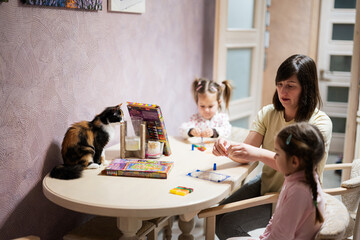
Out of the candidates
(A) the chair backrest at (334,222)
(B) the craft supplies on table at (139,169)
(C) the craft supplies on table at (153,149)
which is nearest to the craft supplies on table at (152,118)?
(C) the craft supplies on table at (153,149)

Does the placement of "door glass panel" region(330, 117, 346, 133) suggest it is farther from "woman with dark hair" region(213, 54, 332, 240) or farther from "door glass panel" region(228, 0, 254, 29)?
"woman with dark hair" region(213, 54, 332, 240)

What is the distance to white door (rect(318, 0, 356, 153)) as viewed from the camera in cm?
472

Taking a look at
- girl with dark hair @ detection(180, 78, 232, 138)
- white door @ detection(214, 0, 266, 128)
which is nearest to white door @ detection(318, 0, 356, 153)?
white door @ detection(214, 0, 266, 128)

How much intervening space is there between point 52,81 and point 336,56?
12.9 ft

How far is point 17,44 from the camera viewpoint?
1.64 meters

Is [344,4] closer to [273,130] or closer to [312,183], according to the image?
[273,130]

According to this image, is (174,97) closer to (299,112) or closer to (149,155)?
(149,155)

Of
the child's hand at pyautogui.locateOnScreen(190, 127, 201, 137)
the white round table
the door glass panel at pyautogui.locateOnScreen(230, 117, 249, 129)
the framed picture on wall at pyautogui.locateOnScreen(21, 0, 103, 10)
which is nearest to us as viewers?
the white round table

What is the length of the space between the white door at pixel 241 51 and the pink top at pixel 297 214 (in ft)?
6.03

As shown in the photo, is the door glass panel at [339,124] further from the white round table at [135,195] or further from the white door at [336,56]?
the white round table at [135,195]

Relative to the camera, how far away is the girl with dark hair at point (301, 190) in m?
1.36

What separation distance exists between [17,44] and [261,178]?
1.35 m

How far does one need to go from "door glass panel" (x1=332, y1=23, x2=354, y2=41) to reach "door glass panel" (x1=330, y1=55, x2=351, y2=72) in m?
0.22

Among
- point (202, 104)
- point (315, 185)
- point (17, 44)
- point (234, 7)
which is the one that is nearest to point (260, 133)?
point (202, 104)
